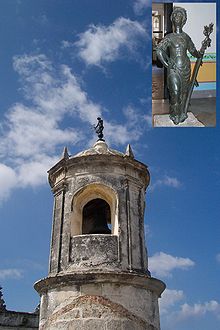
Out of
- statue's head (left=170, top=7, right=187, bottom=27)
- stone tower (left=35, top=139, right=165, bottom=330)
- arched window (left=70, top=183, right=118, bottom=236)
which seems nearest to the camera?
stone tower (left=35, top=139, right=165, bottom=330)

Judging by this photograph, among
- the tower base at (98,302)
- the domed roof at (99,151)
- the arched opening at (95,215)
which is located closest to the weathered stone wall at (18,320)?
the arched opening at (95,215)

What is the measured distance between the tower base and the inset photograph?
2.93 meters

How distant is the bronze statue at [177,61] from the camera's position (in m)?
7.83

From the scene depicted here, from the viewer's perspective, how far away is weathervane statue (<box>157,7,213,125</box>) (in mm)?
7816

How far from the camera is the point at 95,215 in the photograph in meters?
10.1

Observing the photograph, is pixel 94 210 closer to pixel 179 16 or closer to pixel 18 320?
pixel 179 16

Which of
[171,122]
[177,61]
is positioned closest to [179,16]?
[177,61]

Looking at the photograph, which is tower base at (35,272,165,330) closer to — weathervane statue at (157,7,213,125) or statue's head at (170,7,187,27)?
weathervane statue at (157,7,213,125)

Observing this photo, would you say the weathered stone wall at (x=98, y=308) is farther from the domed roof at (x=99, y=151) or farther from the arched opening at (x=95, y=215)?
the domed roof at (x=99, y=151)

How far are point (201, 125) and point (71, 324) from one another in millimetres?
4160

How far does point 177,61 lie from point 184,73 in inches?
12.8

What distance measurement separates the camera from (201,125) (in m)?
7.90

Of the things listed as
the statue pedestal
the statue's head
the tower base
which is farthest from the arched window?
the statue's head

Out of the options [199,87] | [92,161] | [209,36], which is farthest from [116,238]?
[209,36]
